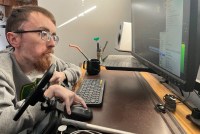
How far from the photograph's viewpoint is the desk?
59cm

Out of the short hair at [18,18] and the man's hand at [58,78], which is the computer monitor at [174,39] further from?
the short hair at [18,18]

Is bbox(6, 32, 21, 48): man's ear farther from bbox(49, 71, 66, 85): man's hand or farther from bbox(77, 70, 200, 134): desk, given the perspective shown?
bbox(77, 70, 200, 134): desk

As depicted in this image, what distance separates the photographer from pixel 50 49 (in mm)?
1104

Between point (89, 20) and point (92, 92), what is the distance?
154cm

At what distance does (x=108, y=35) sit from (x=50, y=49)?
49.6 inches

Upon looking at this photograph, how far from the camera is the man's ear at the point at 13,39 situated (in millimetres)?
1021

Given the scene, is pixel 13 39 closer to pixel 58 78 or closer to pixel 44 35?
pixel 44 35

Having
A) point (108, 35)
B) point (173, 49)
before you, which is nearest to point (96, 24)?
point (108, 35)

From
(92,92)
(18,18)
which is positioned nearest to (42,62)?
(18,18)

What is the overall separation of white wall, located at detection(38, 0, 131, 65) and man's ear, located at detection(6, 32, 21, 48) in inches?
51.1

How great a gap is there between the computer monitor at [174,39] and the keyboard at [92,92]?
0.84 ft

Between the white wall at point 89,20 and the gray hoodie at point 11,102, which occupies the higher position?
the white wall at point 89,20

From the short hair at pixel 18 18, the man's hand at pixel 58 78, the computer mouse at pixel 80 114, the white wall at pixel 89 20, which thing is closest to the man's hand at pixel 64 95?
the computer mouse at pixel 80 114

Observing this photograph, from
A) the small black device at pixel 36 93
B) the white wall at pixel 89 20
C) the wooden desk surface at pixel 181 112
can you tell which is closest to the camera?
the small black device at pixel 36 93
